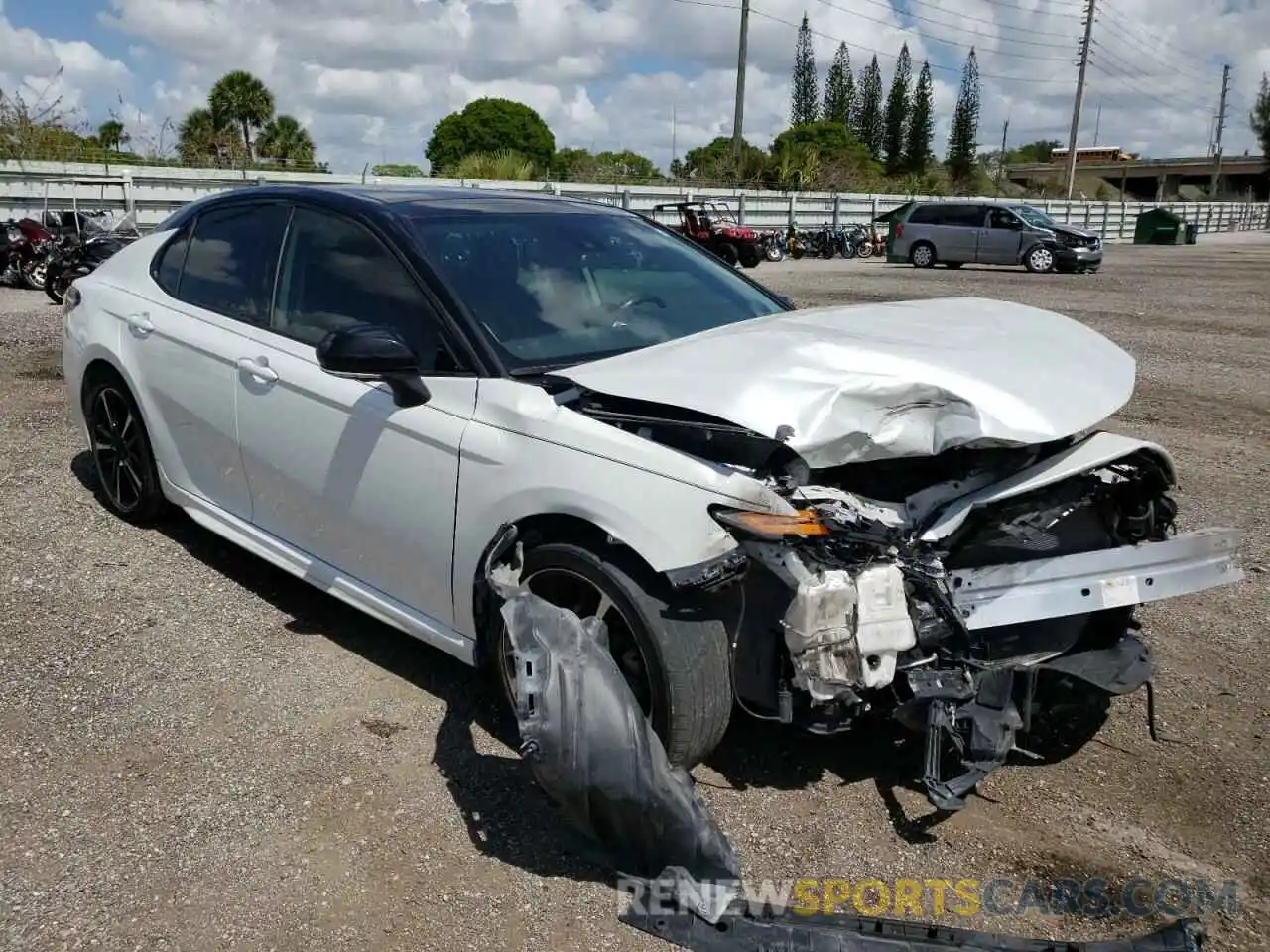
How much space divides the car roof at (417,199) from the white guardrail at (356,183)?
0.98 ft

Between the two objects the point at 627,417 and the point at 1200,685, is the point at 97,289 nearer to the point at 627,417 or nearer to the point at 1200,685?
the point at 627,417

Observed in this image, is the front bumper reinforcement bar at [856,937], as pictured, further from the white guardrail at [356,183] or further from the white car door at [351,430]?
the white guardrail at [356,183]

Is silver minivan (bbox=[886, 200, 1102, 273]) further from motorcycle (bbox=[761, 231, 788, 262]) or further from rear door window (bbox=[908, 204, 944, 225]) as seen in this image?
motorcycle (bbox=[761, 231, 788, 262])

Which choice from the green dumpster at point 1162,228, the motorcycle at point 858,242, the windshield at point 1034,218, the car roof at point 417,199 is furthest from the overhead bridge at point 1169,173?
the car roof at point 417,199

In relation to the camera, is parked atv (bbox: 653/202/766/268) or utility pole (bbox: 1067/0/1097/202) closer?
parked atv (bbox: 653/202/766/268)

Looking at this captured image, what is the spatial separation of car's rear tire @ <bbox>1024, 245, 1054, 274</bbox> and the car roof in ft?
80.0

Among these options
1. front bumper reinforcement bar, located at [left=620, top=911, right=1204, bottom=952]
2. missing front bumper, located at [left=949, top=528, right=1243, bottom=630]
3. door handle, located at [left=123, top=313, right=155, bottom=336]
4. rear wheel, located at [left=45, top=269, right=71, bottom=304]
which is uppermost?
door handle, located at [left=123, top=313, right=155, bottom=336]

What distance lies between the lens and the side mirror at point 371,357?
3.18 m

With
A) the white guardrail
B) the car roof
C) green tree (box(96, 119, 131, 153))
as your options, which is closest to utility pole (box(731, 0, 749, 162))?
the white guardrail

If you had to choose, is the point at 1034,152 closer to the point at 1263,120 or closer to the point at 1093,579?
the point at 1263,120

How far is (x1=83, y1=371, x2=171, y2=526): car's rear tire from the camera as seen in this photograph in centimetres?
490

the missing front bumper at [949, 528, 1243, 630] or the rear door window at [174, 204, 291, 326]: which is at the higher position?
the rear door window at [174, 204, 291, 326]

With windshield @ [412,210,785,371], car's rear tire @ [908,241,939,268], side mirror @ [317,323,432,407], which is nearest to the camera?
side mirror @ [317,323,432,407]

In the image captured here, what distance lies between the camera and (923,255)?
28531 millimetres
